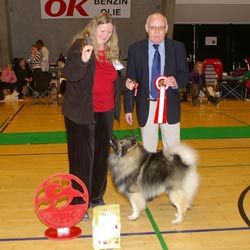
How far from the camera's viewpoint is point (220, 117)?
919 cm

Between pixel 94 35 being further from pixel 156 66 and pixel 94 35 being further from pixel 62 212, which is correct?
pixel 62 212

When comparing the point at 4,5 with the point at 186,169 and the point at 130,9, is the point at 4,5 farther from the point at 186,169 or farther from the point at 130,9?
the point at 186,169

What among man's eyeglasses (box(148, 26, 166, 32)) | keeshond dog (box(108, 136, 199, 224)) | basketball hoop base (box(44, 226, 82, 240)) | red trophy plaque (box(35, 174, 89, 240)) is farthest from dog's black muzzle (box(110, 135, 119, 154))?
man's eyeglasses (box(148, 26, 166, 32))

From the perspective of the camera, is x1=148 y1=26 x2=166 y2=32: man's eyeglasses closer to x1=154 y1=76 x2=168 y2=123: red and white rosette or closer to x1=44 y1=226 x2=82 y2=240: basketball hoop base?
x1=154 y1=76 x2=168 y2=123: red and white rosette

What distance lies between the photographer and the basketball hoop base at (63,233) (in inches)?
128

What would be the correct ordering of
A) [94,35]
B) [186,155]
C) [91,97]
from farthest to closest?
[186,155]
[91,97]
[94,35]

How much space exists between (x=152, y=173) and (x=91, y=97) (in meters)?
0.88

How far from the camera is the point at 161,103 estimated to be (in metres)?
3.79

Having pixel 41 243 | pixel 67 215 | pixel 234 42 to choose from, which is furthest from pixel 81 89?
pixel 234 42

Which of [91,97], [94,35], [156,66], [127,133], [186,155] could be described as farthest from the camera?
[127,133]

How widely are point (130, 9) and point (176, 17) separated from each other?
6.62 ft

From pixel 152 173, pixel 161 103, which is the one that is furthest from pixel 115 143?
pixel 161 103

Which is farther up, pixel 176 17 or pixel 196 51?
pixel 176 17

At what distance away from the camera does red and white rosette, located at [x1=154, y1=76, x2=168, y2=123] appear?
374 cm
